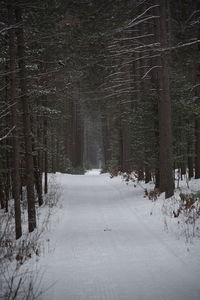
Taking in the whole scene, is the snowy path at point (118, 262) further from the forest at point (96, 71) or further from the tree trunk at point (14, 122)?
the forest at point (96, 71)

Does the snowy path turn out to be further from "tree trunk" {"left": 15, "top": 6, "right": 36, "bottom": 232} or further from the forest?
the forest

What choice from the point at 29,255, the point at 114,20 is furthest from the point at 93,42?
the point at 29,255

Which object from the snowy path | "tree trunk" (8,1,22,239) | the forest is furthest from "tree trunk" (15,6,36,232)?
the snowy path

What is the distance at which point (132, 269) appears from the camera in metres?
6.54

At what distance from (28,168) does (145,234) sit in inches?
159

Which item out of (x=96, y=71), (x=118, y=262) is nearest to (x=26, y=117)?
(x=118, y=262)

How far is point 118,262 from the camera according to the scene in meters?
7.02

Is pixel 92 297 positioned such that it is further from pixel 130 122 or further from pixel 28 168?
pixel 130 122

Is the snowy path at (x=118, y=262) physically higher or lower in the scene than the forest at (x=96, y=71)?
lower

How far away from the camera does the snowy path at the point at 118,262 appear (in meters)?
5.46

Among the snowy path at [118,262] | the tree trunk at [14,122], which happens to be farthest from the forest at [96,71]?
the snowy path at [118,262]

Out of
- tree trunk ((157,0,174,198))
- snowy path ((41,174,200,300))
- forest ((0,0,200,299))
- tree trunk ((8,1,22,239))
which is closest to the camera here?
snowy path ((41,174,200,300))

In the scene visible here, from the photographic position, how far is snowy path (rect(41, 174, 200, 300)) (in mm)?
5465

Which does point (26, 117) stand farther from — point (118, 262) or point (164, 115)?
point (164, 115)
